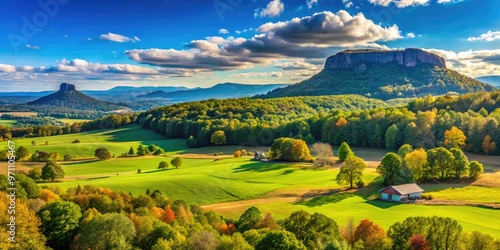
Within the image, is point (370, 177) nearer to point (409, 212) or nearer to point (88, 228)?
point (409, 212)

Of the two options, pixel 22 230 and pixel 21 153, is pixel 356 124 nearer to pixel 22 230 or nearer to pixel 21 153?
pixel 21 153

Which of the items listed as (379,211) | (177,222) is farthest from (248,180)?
(177,222)

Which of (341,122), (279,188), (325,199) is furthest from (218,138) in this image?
(325,199)

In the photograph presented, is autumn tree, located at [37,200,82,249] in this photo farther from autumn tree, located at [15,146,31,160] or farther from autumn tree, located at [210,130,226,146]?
autumn tree, located at [210,130,226,146]

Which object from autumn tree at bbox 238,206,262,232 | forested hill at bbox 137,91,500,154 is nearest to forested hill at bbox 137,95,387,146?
forested hill at bbox 137,91,500,154

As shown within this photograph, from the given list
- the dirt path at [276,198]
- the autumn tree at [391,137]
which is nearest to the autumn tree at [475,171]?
the dirt path at [276,198]

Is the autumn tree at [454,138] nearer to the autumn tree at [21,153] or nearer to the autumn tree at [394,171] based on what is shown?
the autumn tree at [394,171]
